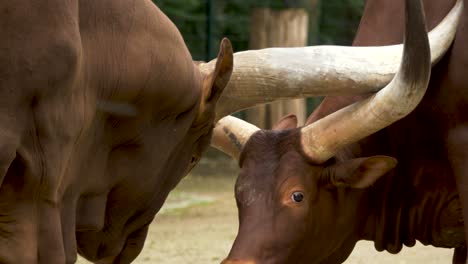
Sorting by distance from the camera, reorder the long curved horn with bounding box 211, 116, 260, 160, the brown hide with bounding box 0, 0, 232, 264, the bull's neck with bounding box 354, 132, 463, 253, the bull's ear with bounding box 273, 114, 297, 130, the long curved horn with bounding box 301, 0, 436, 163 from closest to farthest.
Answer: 1. the brown hide with bounding box 0, 0, 232, 264
2. the long curved horn with bounding box 301, 0, 436, 163
3. the bull's neck with bounding box 354, 132, 463, 253
4. the long curved horn with bounding box 211, 116, 260, 160
5. the bull's ear with bounding box 273, 114, 297, 130

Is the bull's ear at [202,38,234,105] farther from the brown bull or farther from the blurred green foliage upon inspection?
the blurred green foliage

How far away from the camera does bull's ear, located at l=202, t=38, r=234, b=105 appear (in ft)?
11.0

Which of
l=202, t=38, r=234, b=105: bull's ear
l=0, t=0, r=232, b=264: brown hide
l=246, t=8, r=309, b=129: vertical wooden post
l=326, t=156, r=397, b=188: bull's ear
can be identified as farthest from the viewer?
l=246, t=8, r=309, b=129: vertical wooden post

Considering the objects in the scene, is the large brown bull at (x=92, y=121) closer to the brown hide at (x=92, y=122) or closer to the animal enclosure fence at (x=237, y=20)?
the brown hide at (x=92, y=122)

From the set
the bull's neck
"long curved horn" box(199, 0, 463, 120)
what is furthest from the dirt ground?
"long curved horn" box(199, 0, 463, 120)

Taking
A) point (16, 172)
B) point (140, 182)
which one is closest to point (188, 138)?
point (140, 182)

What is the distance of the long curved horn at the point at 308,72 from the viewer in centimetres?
464

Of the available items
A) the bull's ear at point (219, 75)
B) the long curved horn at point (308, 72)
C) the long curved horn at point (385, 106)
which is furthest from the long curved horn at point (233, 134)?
the bull's ear at point (219, 75)

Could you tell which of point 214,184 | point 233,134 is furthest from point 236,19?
point 233,134

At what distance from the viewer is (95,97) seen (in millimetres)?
2945

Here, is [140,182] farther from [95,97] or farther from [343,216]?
[343,216]

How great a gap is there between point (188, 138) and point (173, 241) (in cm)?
443

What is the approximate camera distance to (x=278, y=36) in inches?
434

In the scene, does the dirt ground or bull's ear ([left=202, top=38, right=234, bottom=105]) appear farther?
the dirt ground
